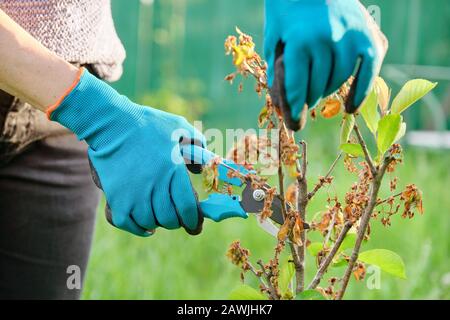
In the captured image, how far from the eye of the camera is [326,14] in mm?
1217

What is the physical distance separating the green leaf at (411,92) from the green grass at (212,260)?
1532 mm

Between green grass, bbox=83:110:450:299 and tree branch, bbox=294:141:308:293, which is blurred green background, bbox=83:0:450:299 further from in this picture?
tree branch, bbox=294:141:308:293

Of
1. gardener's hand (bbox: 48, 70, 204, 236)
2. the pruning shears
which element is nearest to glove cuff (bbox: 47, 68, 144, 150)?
gardener's hand (bbox: 48, 70, 204, 236)

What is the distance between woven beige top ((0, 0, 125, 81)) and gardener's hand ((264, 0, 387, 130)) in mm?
645

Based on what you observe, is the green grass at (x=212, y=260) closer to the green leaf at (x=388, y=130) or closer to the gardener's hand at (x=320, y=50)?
the green leaf at (x=388, y=130)

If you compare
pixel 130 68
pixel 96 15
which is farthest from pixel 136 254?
pixel 130 68

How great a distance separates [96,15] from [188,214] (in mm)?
584

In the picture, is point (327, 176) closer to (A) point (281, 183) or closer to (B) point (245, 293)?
(A) point (281, 183)

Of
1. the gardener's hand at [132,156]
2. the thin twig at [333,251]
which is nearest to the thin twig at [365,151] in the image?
the thin twig at [333,251]

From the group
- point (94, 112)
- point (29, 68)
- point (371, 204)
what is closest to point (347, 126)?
point (371, 204)

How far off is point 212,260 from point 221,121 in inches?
197

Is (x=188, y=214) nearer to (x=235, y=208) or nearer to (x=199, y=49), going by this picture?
(x=235, y=208)

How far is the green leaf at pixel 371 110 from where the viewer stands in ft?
4.54

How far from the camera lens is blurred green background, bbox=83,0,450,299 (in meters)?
3.06
